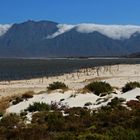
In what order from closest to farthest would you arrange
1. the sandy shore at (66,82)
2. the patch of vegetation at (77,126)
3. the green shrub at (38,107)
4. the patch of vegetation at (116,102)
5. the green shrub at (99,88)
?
the patch of vegetation at (77,126) → the patch of vegetation at (116,102) → the green shrub at (38,107) → the green shrub at (99,88) → the sandy shore at (66,82)

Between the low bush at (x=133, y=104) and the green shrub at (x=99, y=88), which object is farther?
the green shrub at (x=99, y=88)

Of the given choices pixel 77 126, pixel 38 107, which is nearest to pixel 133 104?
pixel 38 107

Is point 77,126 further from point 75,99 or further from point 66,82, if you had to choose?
point 66,82

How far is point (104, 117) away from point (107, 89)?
12.1 m

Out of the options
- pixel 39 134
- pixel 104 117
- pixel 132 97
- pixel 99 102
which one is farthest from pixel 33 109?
pixel 39 134

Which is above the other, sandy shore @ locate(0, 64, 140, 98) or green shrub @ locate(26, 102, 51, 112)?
green shrub @ locate(26, 102, 51, 112)

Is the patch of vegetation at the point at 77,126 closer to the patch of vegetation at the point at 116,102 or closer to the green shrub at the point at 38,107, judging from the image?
the patch of vegetation at the point at 116,102

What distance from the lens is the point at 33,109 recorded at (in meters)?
24.8

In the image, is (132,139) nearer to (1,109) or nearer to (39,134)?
(39,134)

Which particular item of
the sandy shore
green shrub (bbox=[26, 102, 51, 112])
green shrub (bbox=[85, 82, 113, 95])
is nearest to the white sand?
green shrub (bbox=[26, 102, 51, 112])

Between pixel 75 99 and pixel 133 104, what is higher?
pixel 133 104

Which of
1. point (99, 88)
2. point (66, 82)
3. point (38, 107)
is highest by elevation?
point (99, 88)

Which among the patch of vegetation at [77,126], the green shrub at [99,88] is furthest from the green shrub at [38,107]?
the green shrub at [99,88]

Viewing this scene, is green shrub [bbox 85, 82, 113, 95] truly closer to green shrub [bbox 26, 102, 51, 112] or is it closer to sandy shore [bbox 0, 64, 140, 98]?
green shrub [bbox 26, 102, 51, 112]
